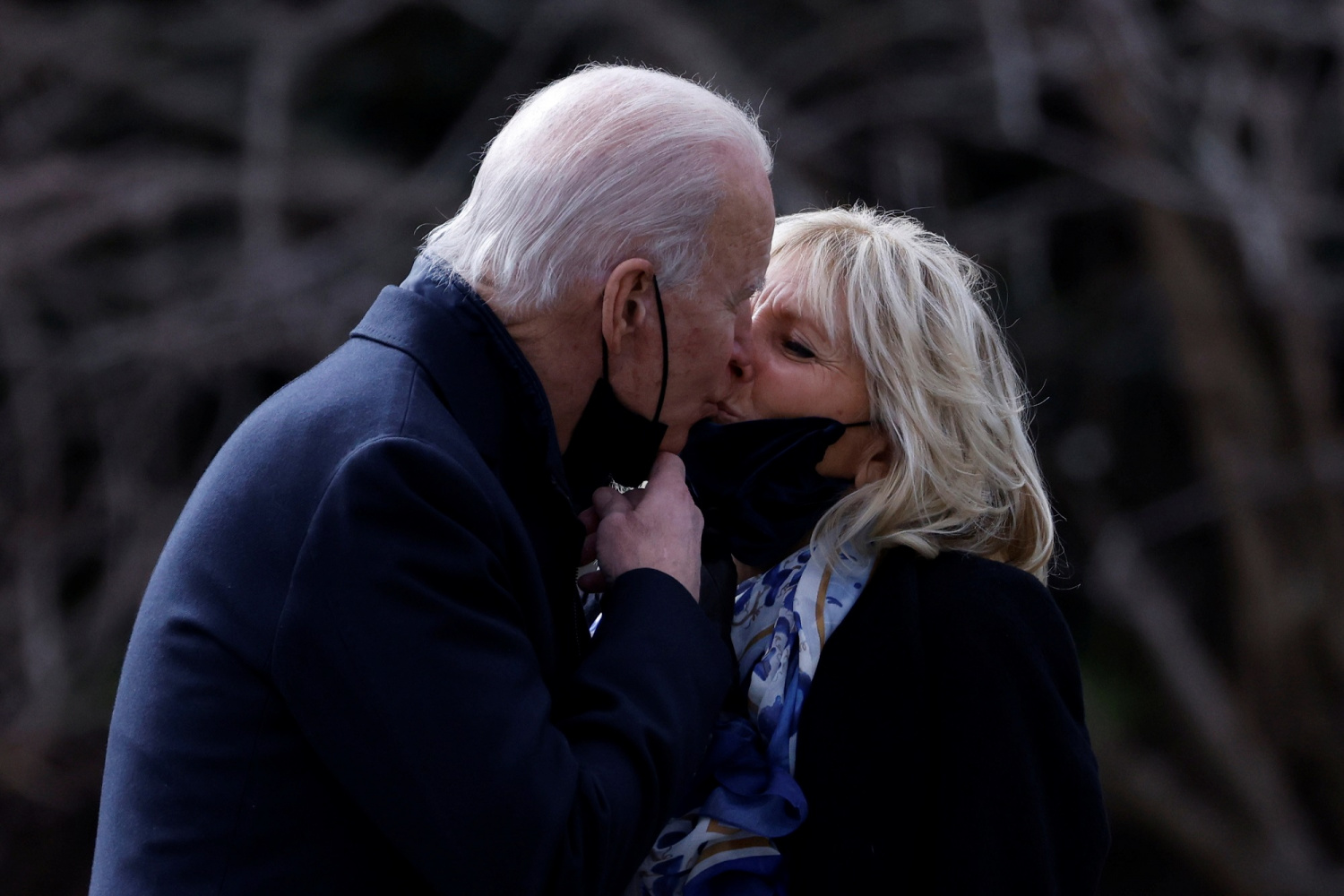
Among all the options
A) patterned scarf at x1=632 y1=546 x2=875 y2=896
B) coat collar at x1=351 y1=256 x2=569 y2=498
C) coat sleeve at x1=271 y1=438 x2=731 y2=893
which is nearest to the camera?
coat sleeve at x1=271 y1=438 x2=731 y2=893

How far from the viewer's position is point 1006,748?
1.97m

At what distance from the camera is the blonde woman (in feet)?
6.51

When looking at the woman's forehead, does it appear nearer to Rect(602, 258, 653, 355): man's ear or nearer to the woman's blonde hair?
the woman's blonde hair

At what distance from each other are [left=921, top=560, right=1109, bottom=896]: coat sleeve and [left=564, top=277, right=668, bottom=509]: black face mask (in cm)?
50

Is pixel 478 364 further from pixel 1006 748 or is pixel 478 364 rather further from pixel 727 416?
pixel 1006 748

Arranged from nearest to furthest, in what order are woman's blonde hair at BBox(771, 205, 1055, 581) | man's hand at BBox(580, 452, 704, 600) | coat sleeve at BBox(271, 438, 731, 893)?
coat sleeve at BBox(271, 438, 731, 893)
man's hand at BBox(580, 452, 704, 600)
woman's blonde hair at BBox(771, 205, 1055, 581)

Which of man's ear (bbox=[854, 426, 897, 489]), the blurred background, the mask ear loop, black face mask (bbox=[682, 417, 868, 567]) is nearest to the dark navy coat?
the mask ear loop

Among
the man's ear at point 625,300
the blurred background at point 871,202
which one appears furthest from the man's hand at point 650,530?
the blurred background at point 871,202

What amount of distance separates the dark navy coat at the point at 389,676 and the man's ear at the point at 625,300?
150 millimetres

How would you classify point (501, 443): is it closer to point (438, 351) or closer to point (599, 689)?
point (438, 351)

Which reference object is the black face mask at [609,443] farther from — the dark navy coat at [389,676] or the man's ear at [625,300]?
the dark navy coat at [389,676]

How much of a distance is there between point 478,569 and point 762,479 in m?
0.75

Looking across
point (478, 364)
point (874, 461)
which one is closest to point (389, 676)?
point (478, 364)

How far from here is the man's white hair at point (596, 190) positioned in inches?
71.1
